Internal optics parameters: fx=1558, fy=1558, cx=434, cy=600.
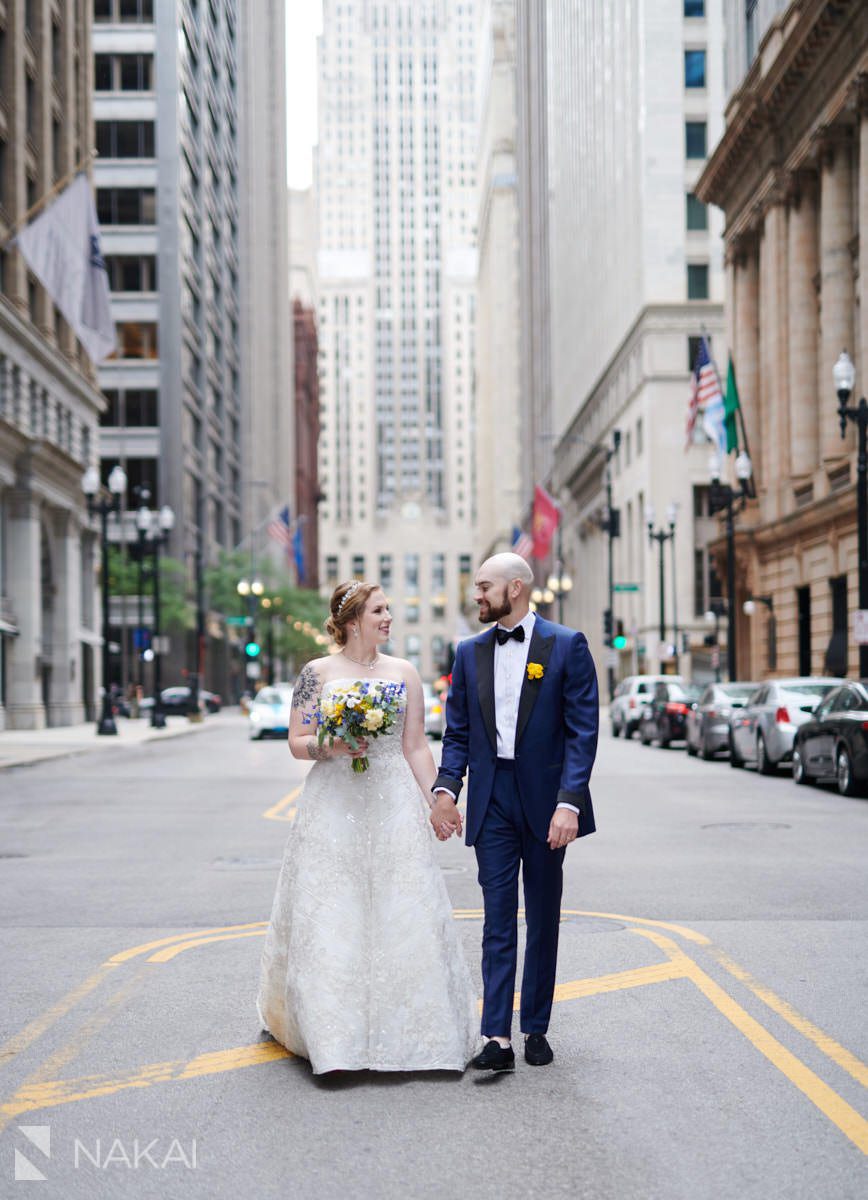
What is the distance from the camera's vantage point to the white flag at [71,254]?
103 feet

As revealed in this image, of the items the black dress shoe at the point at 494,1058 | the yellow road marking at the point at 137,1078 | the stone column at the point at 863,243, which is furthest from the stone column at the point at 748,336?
the black dress shoe at the point at 494,1058

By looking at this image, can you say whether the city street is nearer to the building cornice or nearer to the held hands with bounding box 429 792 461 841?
the held hands with bounding box 429 792 461 841

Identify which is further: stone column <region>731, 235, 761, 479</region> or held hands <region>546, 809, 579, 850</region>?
stone column <region>731, 235, 761, 479</region>

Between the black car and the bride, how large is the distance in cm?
1459

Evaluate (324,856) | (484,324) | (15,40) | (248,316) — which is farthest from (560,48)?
(324,856)

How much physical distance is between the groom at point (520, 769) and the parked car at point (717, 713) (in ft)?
75.8

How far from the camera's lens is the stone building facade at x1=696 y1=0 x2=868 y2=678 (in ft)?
140

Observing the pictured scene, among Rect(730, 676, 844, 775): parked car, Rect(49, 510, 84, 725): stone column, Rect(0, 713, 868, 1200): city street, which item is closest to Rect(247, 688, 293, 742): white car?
Rect(49, 510, 84, 725): stone column

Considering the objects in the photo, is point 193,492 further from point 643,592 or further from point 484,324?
point 484,324

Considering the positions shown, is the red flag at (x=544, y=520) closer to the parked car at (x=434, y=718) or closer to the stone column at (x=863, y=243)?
the stone column at (x=863, y=243)

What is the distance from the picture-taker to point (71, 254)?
32.4m

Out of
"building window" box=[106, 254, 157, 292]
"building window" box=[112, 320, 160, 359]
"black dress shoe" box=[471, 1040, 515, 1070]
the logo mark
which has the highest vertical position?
"building window" box=[106, 254, 157, 292]

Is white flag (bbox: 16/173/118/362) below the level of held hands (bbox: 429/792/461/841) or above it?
above

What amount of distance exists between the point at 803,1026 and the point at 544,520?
71932 millimetres
